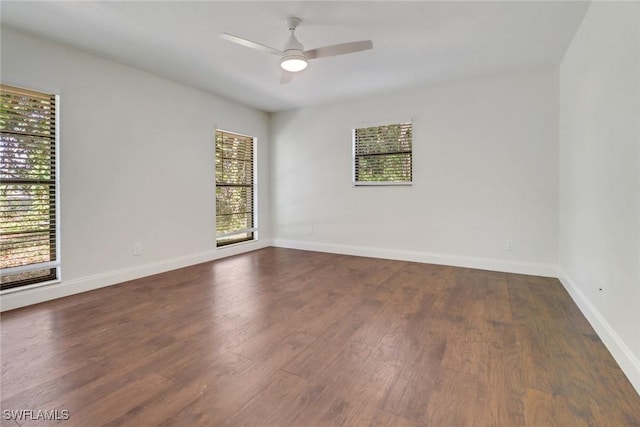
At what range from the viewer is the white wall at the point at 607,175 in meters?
1.73


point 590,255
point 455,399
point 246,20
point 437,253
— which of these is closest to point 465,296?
point 590,255

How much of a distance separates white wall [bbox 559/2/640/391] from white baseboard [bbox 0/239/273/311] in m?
4.46

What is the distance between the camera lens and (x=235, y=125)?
201 inches

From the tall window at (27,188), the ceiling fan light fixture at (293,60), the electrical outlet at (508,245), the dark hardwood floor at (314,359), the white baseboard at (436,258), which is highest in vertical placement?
the ceiling fan light fixture at (293,60)

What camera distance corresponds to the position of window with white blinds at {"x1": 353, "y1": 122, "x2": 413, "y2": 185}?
457 cm

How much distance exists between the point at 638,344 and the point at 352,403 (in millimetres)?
1581

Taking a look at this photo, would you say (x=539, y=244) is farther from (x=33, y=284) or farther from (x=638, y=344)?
(x=33, y=284)

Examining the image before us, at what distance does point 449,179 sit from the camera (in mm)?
4270

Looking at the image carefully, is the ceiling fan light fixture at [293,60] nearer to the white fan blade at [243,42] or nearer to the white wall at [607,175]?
the white fan blade at [243,42]

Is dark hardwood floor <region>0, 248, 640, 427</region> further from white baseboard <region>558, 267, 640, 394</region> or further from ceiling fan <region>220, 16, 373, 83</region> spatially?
ceiling fan <region>220, 16, 373, 83</region>

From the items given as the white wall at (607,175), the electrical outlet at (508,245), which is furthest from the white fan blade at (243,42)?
the electrical outlet at (508,245)

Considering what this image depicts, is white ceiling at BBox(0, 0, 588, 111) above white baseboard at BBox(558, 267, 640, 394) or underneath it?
above

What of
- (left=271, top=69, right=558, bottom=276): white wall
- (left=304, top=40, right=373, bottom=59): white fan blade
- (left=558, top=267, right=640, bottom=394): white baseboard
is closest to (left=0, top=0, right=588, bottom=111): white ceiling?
(left=304, top=40, right=373, bottom=59): white fan blade

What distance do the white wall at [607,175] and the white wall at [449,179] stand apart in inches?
24.6
